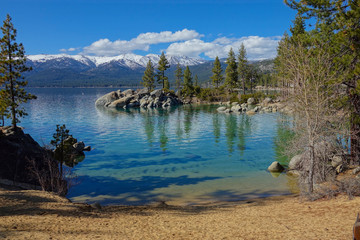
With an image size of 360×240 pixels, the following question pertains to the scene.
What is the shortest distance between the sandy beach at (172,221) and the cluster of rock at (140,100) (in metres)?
82.5

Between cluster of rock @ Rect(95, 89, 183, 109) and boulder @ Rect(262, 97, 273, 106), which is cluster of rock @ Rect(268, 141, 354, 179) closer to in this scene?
boulder @ Rect(262, 97, 273, 106)

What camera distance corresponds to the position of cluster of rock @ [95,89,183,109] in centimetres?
9750

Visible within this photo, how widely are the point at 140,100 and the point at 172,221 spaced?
299 ft

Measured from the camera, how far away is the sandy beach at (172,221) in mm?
9992

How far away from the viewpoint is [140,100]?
3999 inches

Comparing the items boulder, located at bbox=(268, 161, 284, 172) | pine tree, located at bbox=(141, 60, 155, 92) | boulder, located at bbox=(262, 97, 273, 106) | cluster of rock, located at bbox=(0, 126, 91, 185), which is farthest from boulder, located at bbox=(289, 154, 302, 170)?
pine tree, located at bbox=(141, 60, 155, 92)

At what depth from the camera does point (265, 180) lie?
22.6 metres

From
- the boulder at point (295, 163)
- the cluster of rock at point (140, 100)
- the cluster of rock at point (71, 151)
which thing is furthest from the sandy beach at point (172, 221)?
the cluster of rock at point (140, 100)

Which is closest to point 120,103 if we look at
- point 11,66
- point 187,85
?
point 187,85

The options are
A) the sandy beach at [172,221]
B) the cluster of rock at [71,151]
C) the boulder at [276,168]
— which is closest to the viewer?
the sandy beach at [172,221]

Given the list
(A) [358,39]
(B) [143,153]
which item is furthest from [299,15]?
(B) [143,153]

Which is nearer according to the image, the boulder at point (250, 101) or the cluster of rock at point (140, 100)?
the boulder at point (250, 101)

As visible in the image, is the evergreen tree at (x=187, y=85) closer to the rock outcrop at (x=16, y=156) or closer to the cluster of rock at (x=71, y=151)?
the cluster of rock at (x=71, y=151)

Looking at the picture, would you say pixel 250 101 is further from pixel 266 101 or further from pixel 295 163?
pixel 295 163
